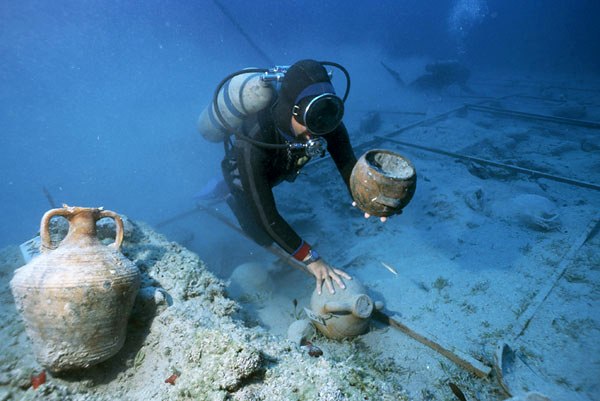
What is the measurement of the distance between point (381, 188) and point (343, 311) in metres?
1.45

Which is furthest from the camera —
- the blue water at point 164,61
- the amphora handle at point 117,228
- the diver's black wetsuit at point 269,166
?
the blue water at point 164,61

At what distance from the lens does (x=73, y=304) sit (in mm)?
1553

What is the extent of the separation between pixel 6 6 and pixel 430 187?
63.8 meters

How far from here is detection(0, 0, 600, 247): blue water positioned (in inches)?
701

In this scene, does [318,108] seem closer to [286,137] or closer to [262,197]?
[286,137]

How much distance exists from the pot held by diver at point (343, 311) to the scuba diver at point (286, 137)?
9 cm

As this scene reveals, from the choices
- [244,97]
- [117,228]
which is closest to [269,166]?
[244,97]

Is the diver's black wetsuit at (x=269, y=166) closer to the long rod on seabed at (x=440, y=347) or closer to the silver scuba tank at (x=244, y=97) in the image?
the silver scuba tank at (x=244, y=97)

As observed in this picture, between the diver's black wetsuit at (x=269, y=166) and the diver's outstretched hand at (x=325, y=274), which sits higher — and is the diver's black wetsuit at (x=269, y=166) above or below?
above

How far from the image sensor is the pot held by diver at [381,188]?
215cm

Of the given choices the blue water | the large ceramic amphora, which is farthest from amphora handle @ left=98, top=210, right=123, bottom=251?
the blue water

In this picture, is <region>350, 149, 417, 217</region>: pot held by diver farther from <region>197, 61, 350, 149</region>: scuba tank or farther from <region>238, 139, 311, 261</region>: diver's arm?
<region>197, 61, 350, 149</region>: scuba tank

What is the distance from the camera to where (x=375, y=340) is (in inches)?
127

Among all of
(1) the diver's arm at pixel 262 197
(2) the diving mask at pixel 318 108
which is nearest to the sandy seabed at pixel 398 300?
(1) the diver's arm at pixel 262 197
